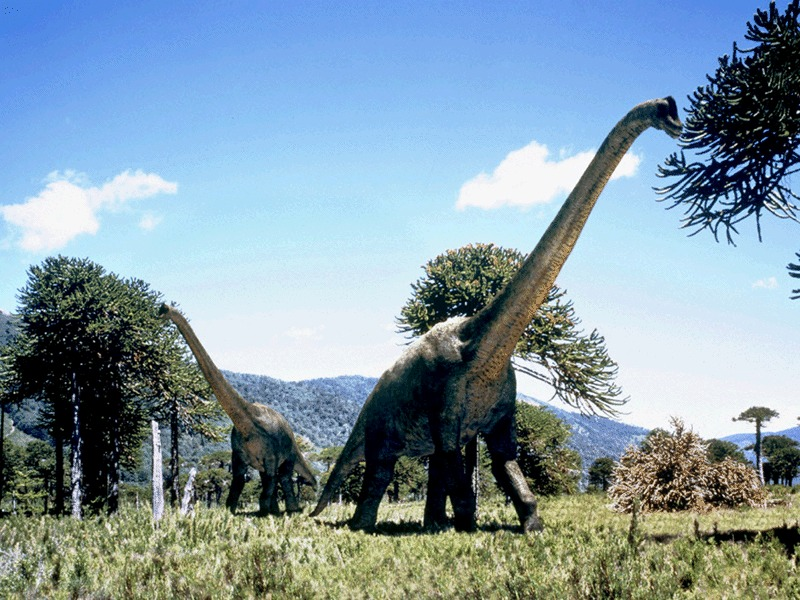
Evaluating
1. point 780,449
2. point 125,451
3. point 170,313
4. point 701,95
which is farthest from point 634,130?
point 780,449

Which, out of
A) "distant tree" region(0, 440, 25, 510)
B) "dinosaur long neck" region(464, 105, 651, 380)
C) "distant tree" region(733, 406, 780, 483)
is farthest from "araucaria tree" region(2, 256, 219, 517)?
"distant tree" region(733, 406, 780, 483)

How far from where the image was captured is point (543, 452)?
89.6 ft

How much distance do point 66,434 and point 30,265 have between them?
24.4 feet

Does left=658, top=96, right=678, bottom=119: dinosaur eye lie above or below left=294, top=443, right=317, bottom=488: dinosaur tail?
above

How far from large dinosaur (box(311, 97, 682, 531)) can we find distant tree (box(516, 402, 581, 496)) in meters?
18.0

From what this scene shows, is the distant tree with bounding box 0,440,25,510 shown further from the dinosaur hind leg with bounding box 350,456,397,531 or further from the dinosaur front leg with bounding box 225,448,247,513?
the dinosaur hind leg with bounding box 350,456,397,531

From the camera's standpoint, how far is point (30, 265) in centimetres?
2158

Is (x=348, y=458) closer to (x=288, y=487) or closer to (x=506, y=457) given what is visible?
(x=288, y=487)

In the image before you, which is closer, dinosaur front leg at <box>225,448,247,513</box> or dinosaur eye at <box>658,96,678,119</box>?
dinosaur eye at <box>658,96,678,119</box>

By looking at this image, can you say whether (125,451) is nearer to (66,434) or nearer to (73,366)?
(66,434)

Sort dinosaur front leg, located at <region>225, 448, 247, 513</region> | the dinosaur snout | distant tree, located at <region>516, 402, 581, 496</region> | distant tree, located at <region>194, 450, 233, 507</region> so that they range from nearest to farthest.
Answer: the dinosaur snout, dinosaur front leg, located at <region>225, 448, 247, 513</region>, distant tree, located at <region>516, 402, 581, 496</region>, distant tree, located at <region>194, 450, 233, 507</region>

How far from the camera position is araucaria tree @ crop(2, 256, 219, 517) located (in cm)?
2059

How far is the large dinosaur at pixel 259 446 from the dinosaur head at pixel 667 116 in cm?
831

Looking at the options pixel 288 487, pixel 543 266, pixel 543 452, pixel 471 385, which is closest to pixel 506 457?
pixel 471 385
